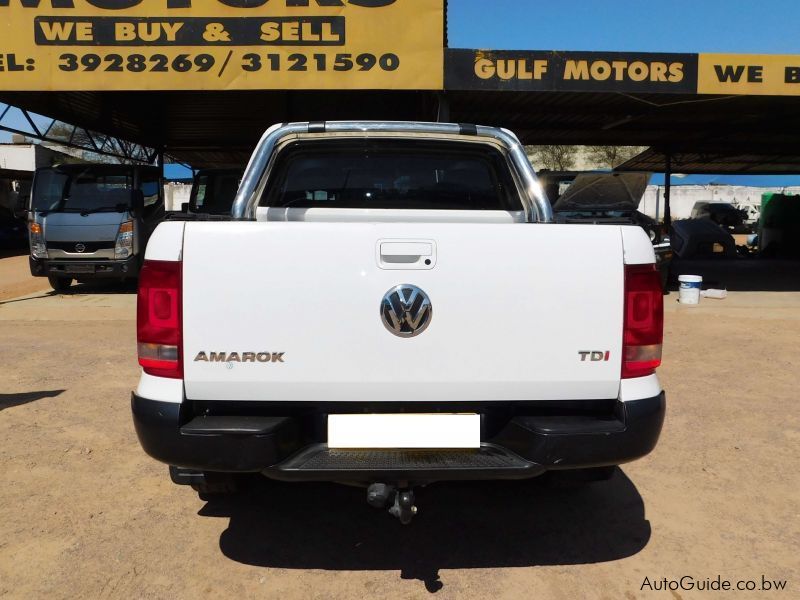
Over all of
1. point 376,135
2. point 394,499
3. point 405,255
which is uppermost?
point 376,135

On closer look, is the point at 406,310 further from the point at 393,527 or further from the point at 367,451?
the point at 393,527

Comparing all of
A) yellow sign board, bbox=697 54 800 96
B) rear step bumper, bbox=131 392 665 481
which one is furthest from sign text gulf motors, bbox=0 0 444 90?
rear step bumper, bbox=131 392 665 481

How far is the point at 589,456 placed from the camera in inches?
87.6

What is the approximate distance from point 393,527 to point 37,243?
380 inches

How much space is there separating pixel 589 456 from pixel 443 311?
2.34ft

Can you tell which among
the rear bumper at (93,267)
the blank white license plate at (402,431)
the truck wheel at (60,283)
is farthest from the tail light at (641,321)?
the truck wheel at (60,283)

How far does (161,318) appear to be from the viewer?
7.32 feet

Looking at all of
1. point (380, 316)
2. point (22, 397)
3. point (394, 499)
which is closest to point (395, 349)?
point (380, 316)

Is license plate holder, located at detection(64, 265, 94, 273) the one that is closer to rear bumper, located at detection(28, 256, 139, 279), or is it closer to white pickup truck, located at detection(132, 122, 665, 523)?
rear bumper, located at detection(28, 256, 139, 279)

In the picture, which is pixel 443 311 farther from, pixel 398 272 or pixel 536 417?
pixel 536 417

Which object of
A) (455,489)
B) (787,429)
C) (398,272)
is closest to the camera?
(398,272)

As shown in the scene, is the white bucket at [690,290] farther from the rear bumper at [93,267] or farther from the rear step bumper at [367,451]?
the rear bumper at [93,267]

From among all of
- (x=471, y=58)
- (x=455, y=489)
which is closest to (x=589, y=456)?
(x=455, y=489)

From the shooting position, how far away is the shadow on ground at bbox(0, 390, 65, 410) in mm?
4809
